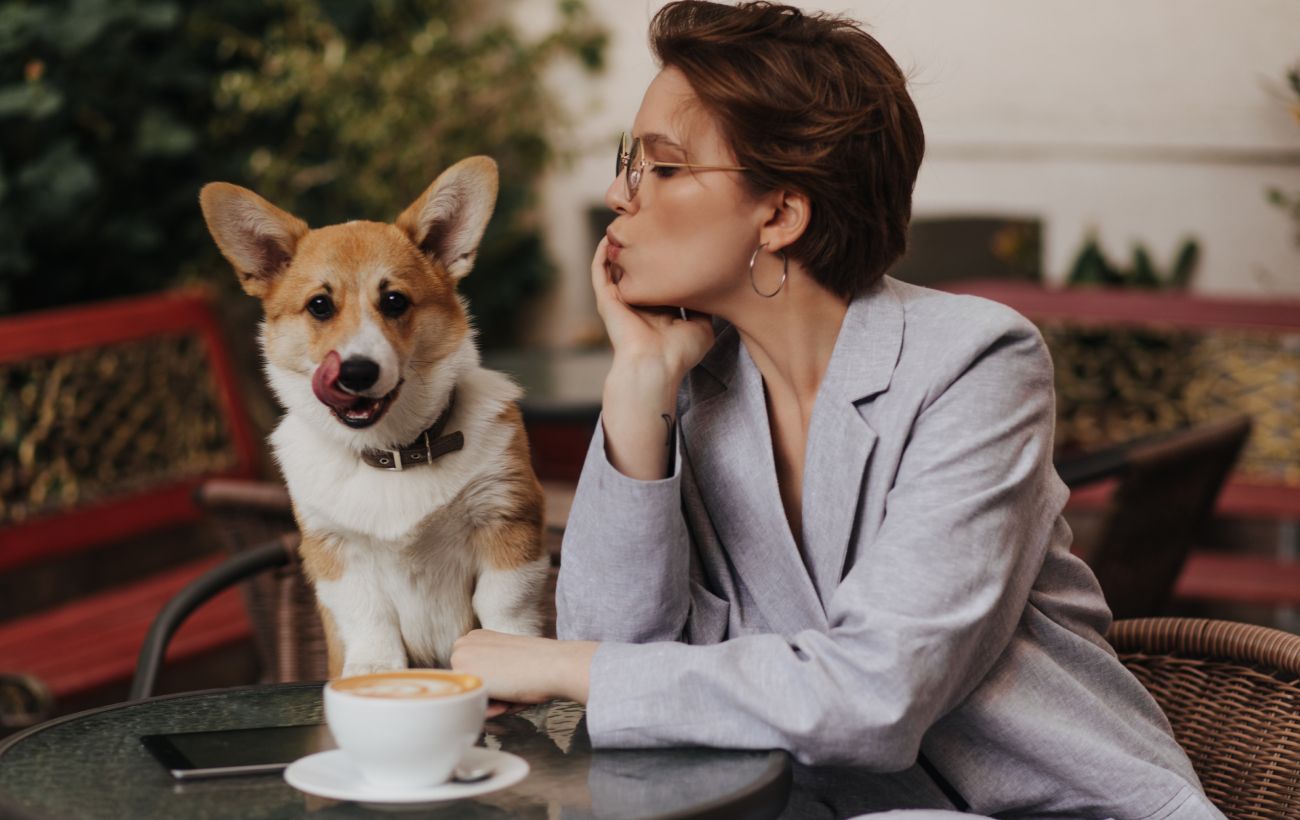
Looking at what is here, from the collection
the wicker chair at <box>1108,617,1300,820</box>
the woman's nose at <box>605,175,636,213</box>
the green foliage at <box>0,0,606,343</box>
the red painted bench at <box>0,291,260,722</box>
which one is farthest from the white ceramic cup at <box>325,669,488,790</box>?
the green foliage at <box>0,0,606,343</box>

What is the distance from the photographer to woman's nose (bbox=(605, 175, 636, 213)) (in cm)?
155

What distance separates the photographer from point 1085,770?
1489 millimetres

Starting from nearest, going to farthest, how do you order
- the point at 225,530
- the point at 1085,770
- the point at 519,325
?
Result: the point at 1085,770 → the point at 225,530 → the point at 519,325

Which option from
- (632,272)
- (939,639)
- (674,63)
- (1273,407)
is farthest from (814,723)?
(1273,407)

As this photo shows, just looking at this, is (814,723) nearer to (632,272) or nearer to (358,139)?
(632,272)

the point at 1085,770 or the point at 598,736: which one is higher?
the point at 598,736

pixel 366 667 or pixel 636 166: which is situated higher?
pixel 636 166

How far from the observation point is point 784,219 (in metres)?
1.56

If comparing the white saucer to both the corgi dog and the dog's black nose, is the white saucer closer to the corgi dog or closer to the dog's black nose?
the corgi dog

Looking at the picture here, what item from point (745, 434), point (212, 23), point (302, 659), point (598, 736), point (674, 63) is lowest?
point (302, 659)

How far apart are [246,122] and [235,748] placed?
13.8 feet

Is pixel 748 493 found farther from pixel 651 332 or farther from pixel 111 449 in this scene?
pixel 111 449

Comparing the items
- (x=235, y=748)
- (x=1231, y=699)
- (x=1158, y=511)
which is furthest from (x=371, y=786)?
(x=1158, y=511)

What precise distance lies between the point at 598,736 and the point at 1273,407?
3.02m
